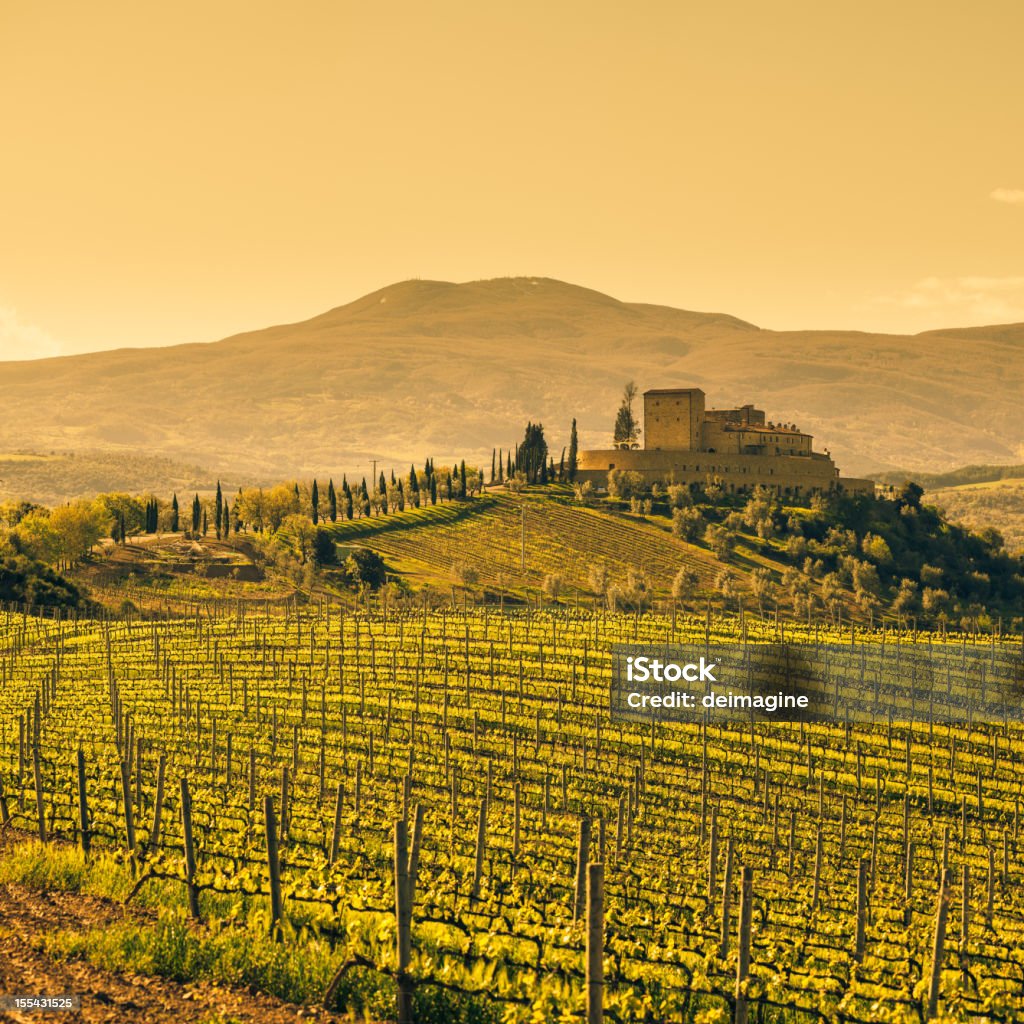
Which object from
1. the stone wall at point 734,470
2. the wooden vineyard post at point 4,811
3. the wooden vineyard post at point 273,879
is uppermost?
Result: the stone wall at point 734,470

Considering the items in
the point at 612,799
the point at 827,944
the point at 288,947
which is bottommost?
the point at 612,799

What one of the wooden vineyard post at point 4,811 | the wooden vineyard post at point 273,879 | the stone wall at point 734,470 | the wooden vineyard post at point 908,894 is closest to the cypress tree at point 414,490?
the stone wall at point 734,470

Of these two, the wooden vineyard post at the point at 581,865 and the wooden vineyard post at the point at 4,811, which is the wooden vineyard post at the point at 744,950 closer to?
the wooden vineyard post at the point at 581,865

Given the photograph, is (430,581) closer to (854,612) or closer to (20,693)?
(854,612)

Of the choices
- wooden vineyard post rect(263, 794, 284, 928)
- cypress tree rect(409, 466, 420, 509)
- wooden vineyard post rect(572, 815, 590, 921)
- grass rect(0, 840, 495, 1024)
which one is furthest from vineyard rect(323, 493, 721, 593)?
wooden vineyard post rect(263, 794, 284, 928)

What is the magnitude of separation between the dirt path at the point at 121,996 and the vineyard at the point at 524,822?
0.98 metres

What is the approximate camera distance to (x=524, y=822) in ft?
127

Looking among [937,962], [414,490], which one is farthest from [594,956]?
[414,490]

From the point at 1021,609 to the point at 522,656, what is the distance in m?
126

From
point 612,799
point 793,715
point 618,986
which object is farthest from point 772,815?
point 618,986

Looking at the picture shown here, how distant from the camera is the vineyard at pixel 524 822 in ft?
62.2

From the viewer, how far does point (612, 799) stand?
146ft

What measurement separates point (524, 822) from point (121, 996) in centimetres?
2202

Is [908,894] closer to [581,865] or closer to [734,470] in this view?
[581,865]
